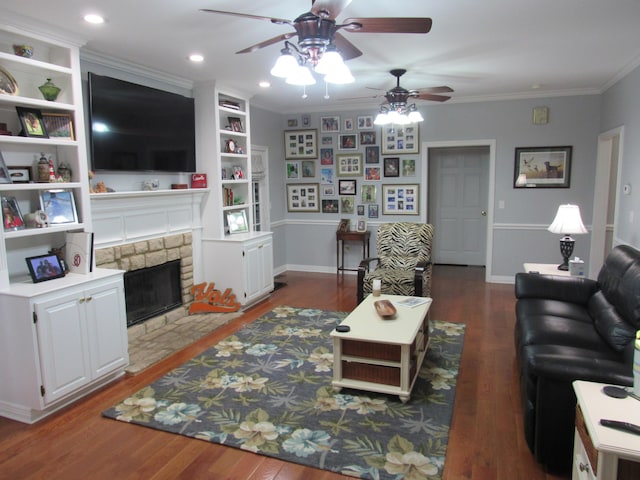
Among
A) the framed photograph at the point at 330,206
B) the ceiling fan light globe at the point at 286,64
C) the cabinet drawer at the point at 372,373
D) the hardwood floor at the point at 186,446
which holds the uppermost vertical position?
the ceiling fan light globe at the point at 286,64

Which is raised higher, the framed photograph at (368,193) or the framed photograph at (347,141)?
the framed photograph at (347,141)

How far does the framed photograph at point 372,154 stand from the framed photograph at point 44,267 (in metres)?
4.55

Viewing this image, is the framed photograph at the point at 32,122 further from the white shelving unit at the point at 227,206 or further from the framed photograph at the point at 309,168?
the framed photograph at the point at 309,168

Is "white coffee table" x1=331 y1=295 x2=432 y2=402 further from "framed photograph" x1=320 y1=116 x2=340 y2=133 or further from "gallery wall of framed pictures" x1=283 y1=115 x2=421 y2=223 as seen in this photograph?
"framed photograph" x1=320 y1=116 x2=340 y2=133

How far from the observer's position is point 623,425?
1621mm

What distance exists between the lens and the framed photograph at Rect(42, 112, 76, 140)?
10.7 ft

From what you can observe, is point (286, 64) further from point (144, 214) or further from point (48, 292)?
point (144, 214)

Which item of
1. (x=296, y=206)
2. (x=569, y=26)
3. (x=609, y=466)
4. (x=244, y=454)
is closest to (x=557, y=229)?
(x=569, y=26)

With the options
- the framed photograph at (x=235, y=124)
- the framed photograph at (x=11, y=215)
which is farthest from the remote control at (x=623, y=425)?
the framed photograph at (x=235, y=124)

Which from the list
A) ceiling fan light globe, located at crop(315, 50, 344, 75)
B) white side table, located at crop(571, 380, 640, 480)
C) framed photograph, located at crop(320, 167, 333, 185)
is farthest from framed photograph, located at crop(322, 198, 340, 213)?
white side table, located at crop(571, 380, 640, 480)

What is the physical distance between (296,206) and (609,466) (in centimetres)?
596

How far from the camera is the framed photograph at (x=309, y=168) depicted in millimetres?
7000

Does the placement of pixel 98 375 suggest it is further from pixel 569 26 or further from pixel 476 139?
pixel 476 139

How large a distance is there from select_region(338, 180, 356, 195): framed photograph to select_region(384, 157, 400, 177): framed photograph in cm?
53
